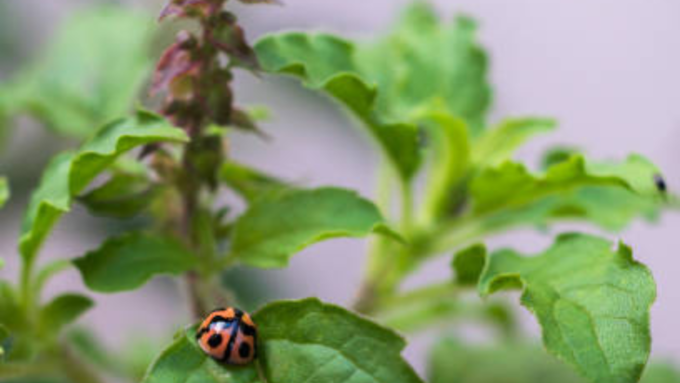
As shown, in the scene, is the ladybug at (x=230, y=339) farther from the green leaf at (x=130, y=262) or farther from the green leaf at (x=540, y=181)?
the green leaf at (x=540, y=181)

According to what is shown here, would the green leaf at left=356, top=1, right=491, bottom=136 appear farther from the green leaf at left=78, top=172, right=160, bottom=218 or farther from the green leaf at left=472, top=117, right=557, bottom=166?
→ the green leaf at left=78, top=172, right=160, bottom=218

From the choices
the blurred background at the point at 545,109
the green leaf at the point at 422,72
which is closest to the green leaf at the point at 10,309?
the green leaf at the point at 422,72

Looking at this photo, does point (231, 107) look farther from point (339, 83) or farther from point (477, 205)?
point (477, 205)

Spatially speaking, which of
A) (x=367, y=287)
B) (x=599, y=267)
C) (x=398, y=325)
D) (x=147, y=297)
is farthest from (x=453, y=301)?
(x=147, y=297)

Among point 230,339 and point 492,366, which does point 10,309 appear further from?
point 492,366

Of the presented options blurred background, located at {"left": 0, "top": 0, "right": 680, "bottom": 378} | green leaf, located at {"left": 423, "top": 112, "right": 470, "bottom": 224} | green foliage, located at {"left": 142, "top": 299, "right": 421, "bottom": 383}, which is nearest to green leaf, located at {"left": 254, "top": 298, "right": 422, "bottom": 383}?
green foliage, located at {"left": 142, "top": 299, "right": 421, "bottom": 383}

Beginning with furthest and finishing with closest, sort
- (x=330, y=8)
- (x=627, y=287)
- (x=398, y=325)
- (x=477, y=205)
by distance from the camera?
(x=330, y=8), (x=398, y=325), (x=477, y=205), (x=627, y=287)
